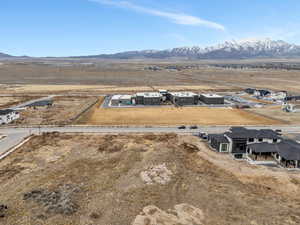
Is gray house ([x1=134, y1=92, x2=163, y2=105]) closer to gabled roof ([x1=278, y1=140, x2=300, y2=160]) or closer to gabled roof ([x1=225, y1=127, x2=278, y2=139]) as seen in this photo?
gabled roof ([x1=225, y1=127, x2=278, y2=139])

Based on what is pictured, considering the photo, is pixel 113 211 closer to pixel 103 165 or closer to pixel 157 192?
pixel 157 192

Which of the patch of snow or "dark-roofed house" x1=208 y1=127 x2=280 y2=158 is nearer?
the patch of snow

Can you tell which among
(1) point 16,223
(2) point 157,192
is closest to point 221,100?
(2) point 157,192

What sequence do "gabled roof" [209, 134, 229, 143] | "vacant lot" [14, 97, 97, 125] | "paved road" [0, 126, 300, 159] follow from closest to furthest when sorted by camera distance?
1. "gabled roof" [209, 134, 229, 143]
2. "paved road" [0, 126, 300, 159]
3. "vacant lot" [14, 97, 97, 125]

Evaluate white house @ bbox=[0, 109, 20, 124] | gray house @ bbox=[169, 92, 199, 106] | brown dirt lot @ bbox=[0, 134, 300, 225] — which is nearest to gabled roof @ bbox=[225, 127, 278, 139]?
brown dirt lot @ bbox=[0, 134, 300, 225]

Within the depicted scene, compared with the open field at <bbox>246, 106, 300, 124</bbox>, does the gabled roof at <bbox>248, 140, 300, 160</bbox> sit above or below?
above

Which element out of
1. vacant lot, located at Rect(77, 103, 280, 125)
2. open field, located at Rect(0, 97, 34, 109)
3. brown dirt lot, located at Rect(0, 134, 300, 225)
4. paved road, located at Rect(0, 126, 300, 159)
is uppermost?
open field, located at Rect(0, 97, 34, 109)

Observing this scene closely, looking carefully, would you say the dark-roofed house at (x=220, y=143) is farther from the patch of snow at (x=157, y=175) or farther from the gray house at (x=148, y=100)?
the gray house at (x=148, y=100)

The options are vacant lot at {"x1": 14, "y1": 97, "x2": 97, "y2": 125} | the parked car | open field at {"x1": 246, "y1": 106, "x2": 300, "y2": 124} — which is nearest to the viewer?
the parked car
